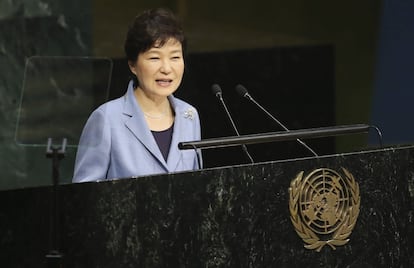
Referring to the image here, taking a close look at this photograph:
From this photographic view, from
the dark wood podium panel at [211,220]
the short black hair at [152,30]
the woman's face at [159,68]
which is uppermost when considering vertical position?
the short black hair at [152,30]

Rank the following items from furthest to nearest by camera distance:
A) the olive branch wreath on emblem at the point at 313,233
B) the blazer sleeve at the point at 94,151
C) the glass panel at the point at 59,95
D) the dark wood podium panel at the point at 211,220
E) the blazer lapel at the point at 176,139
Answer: the glass panel at the point at 59,95
the blazer lapel at the point at 176,139
the blazer sleeve at the point at 94,151
the olive branch wreath on emblem at the point at 313,233
the dark wood podium panel at the point at 211,220

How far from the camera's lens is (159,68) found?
14.8ft

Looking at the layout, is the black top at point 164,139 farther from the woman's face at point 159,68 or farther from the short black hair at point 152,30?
the short black hair at point 152,30

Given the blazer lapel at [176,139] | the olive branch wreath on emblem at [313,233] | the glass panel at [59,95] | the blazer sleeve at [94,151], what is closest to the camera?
the olive branch wreath on emblem at [313,233]

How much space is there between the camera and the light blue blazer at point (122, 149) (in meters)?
4.34

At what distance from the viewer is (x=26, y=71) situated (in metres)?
5.77

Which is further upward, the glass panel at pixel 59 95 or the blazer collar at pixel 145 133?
the glass panel at pixel 59 95

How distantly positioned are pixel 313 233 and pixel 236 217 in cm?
28

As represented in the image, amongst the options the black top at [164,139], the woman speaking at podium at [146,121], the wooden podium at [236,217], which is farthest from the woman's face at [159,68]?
the wooden podium at [236,217]

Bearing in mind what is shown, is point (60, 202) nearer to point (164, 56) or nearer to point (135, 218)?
point (135, 218)

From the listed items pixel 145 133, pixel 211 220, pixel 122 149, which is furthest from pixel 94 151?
pixel 211 220

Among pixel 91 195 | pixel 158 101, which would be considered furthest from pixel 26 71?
pixel 91 195

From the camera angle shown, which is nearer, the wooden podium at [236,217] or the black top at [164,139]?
the wooden podium at [236,217]

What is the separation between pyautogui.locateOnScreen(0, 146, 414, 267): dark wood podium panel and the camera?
3.85 m
